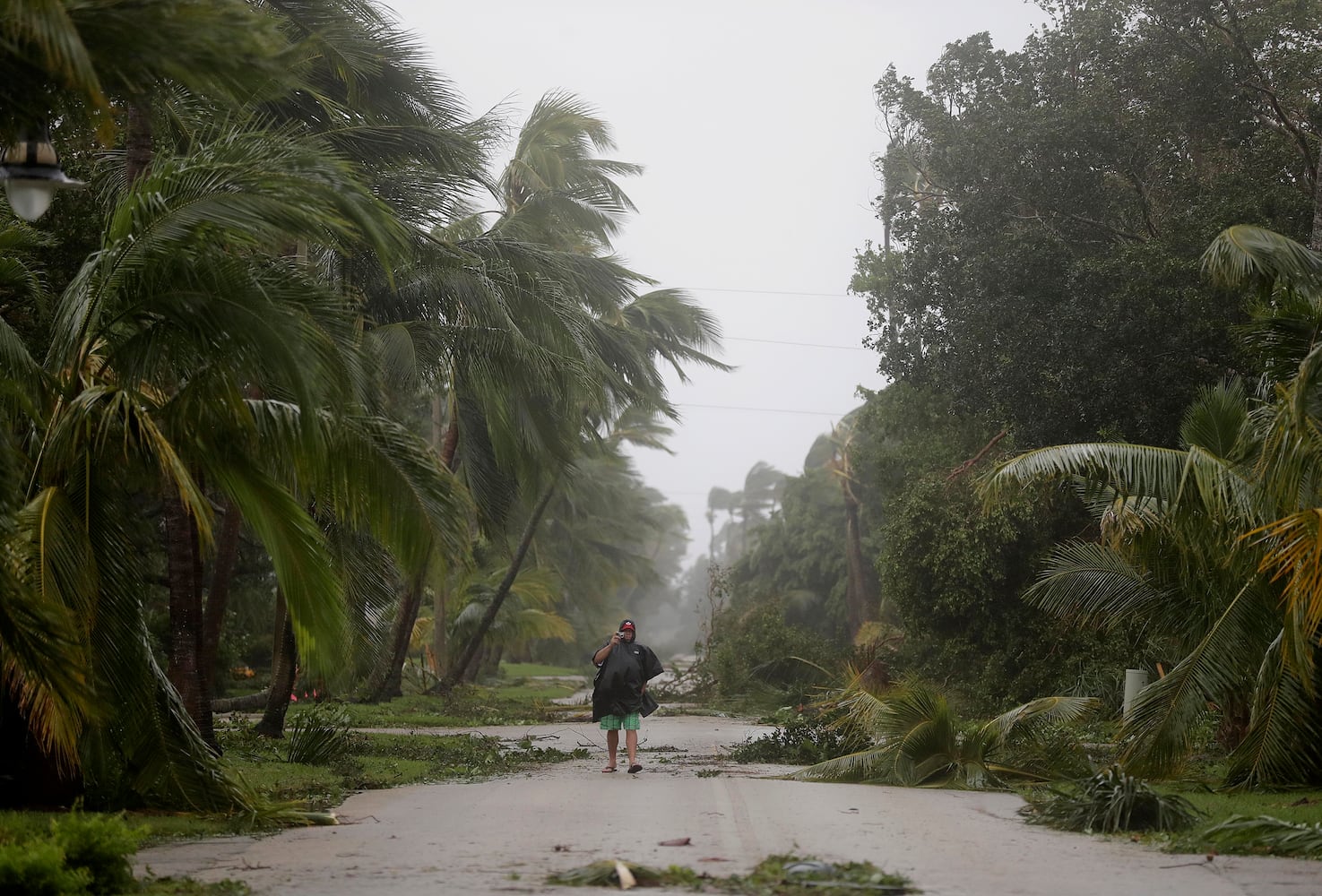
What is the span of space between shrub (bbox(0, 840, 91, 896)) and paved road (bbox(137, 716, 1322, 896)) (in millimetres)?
876

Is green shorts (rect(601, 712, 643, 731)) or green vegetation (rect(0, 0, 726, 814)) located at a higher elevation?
green vegetation (rect(0, 0, 726, 814))

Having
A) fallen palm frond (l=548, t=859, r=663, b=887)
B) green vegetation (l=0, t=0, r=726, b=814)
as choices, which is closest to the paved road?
fallen palm frond (l=548, t=859, r=663, b=887)

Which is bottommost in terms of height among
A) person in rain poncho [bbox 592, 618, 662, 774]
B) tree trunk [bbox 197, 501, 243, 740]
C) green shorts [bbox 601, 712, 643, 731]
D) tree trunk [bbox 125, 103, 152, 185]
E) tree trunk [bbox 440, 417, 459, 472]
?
green shorts [bbox 601, 712, 643, 731]

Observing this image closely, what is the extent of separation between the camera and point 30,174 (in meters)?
6.83

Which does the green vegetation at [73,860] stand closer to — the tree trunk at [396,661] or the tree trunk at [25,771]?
the tree trunk at [25,771]

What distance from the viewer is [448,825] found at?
838 centimetres

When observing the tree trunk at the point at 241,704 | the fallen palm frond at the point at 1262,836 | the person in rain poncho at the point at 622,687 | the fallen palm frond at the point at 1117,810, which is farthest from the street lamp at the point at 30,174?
the tree trunk at the point at 241,704

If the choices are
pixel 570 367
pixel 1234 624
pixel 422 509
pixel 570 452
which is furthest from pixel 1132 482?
pixel 570 452

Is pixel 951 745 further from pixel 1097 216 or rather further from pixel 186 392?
pixel 1097 216

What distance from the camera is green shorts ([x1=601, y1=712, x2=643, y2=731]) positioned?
12.8 m

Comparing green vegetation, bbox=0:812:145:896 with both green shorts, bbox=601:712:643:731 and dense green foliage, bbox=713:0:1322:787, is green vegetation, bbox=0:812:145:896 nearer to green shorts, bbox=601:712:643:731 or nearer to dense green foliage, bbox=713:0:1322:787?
green shorts, bbox=601:712:643:731

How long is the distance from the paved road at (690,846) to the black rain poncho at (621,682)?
1695mm

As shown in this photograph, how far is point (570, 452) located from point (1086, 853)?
1628 cm

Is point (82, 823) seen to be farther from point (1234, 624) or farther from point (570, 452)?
point (570, 452)
